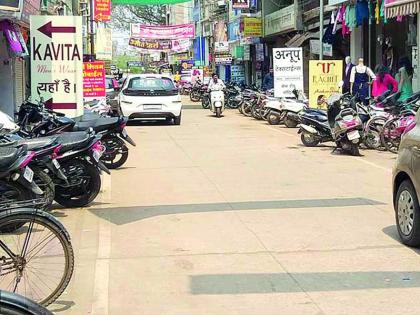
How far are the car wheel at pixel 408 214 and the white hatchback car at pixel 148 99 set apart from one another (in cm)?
1439

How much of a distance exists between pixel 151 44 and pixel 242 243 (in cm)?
5706

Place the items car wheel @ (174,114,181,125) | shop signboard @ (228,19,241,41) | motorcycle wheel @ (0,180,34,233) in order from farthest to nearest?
shop signboard @ (228,19,241,41)
car wheel @ (174,114,181,125)
motorcycle wheel @ (0,180,34,233)

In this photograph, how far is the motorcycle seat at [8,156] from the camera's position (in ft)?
19.7

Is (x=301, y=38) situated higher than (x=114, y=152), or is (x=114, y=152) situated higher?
(x=301, y=38)

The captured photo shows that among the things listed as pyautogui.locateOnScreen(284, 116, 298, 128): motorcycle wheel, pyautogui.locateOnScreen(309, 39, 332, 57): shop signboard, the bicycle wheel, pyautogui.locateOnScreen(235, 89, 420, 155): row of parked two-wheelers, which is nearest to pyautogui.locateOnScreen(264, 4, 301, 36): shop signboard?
pyautogui.locateOnScreen(309, 39, 332, 57): shop signboard

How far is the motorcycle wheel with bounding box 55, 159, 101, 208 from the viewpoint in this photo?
809 centimetres

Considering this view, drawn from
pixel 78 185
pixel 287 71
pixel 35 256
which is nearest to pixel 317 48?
pixel 287 71

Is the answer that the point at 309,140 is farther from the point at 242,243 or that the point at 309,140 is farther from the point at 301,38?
the point at 301,38

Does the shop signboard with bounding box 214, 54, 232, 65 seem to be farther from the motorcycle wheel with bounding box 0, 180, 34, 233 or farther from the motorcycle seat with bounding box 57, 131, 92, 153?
the motorcycle wheel with bounding box 0, 180, 34, 233

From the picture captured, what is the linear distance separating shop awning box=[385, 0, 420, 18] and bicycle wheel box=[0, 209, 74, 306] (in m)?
12.5

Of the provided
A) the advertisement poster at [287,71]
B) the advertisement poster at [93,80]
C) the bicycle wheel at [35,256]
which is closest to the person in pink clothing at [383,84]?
the advertisement poster at [287,71]

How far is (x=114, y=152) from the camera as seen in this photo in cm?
1161

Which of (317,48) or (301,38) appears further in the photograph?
(301,38)

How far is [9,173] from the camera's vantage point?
21.0 ft
